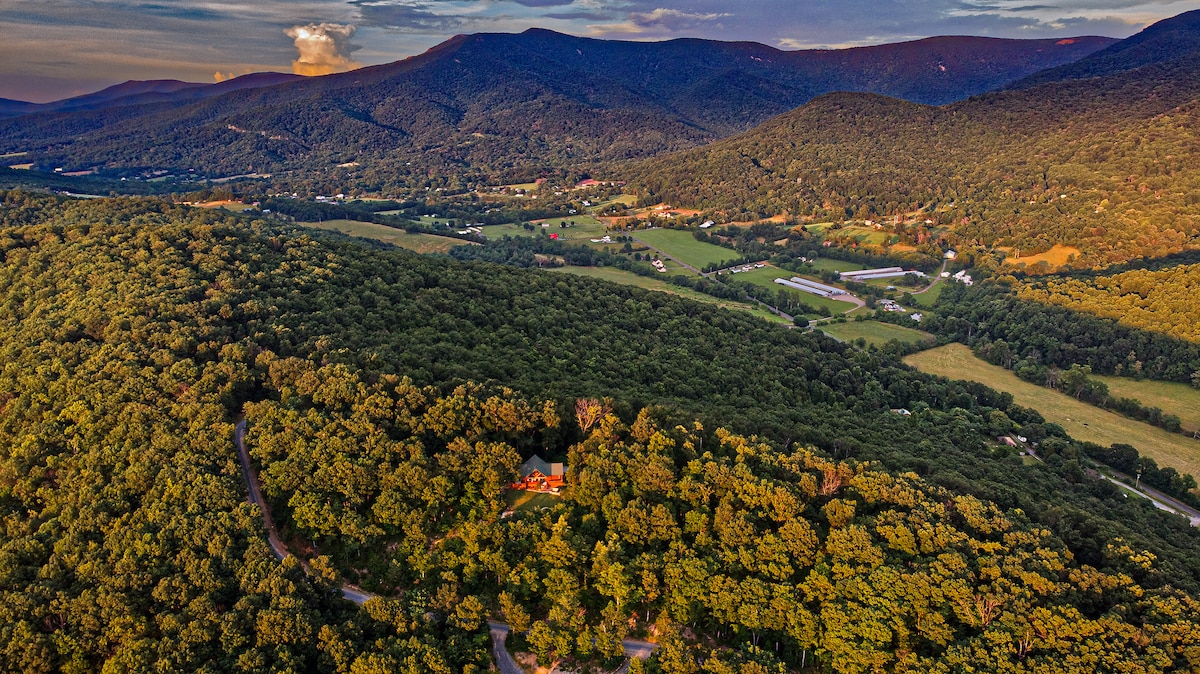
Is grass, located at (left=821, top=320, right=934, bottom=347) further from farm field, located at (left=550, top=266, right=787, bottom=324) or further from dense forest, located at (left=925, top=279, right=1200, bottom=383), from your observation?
farm field, located at (left=550, top=266, right=787, bottom=324)

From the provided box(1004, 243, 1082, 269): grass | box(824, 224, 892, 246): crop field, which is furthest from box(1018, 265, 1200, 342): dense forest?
box(824, 224, 892, 246): crop field

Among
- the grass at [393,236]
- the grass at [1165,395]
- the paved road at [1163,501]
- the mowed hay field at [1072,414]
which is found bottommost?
the paved road at [1163,501]

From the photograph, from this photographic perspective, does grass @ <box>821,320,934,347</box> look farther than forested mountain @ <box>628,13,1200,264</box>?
No

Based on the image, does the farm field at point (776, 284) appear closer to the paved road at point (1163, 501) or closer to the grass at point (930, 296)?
the grass at point (930, 296)

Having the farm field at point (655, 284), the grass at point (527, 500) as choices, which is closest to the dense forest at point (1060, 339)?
the farm field at point (655, 284)

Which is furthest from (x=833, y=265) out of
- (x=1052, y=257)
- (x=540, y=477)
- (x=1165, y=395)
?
(x=540, y=477)

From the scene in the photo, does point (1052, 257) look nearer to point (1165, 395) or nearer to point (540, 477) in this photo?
point (1165, 395)
